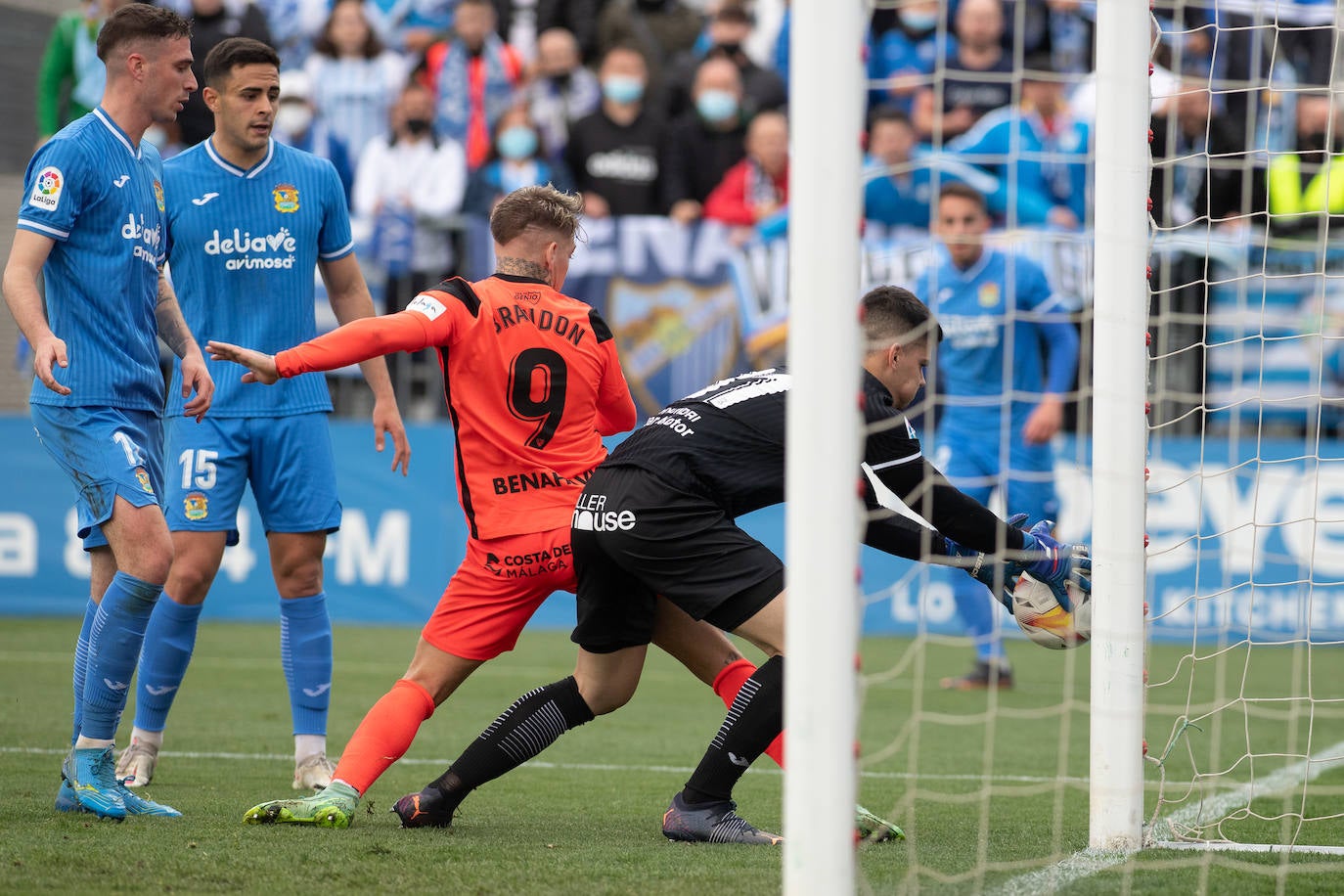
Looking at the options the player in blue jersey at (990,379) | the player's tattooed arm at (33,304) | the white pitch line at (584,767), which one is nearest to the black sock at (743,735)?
the white pitch line at (584,767)

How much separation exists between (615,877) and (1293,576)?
27.6ft

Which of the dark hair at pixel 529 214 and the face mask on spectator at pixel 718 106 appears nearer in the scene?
the dark hair at pixel 529 214

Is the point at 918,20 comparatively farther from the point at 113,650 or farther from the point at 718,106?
the point at 113,650

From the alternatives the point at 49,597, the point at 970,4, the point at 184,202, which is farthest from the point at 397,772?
the point at 970,4

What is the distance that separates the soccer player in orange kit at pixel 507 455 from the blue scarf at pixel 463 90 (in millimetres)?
8162

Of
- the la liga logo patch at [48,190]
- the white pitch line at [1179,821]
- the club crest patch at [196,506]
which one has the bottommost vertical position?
the white pitch line at [1179,821]

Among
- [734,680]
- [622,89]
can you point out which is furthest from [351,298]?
[622,89]

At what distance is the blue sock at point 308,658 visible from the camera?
529 cm

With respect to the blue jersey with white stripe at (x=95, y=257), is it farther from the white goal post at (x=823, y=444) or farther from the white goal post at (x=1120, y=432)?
the white goal post at (x=1120, y=432)

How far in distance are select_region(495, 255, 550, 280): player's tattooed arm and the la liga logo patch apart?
4.23 ft

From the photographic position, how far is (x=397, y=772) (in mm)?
5637

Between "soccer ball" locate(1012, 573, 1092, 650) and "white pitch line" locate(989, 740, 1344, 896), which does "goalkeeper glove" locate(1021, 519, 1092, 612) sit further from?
"white pitch line" locate(989, 740, 1344, 896)

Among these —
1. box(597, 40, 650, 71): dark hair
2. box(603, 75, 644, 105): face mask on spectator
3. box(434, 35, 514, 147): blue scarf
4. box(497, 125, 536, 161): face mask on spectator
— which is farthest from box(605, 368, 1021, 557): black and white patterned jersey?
box(597, 40, 650, 71): dark hair

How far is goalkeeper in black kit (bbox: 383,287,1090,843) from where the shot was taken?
427 cm
